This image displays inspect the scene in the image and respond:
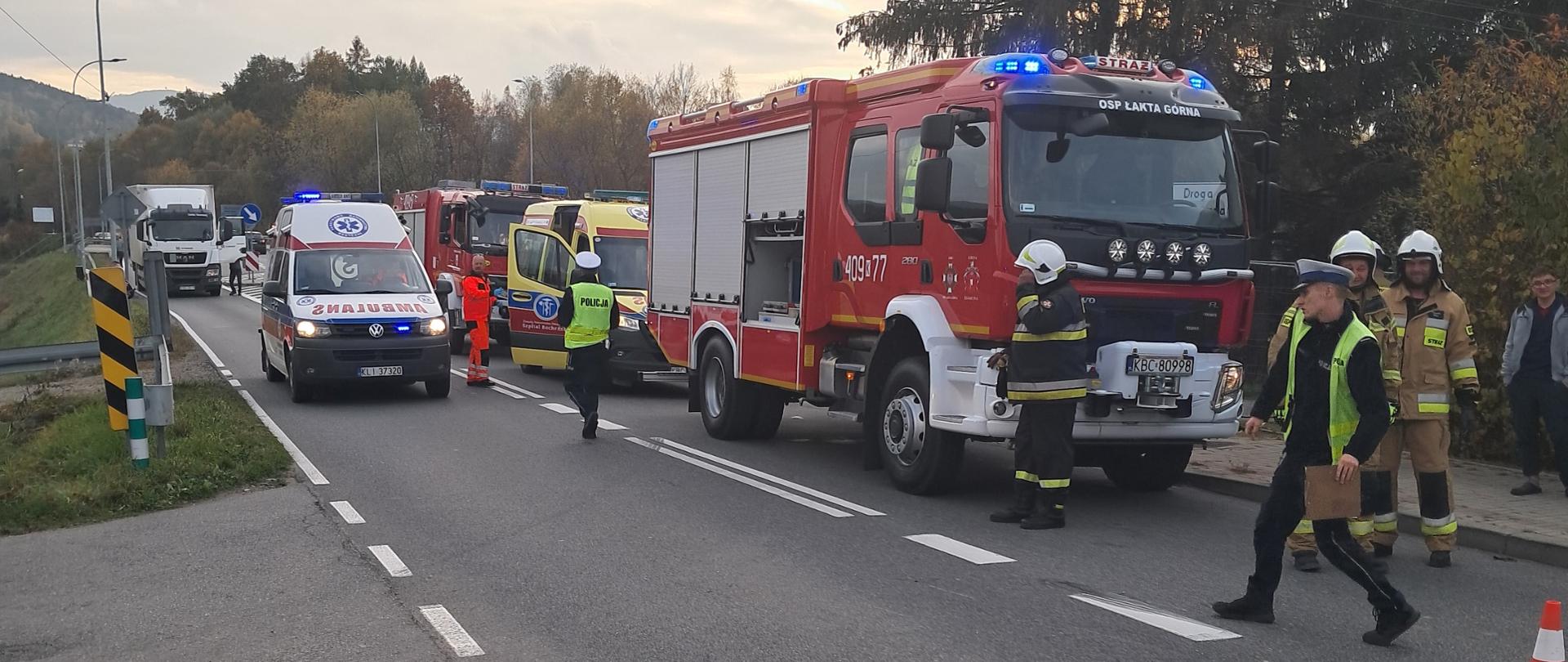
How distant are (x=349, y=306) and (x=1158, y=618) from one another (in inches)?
445

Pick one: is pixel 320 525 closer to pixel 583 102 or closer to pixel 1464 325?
pixel 1464 325

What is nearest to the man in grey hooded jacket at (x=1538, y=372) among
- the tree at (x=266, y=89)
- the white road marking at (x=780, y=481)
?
the white road marking at (x=780, y=481)

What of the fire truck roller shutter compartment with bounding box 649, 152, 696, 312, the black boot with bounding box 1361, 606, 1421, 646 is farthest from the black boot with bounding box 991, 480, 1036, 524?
the fire truck roller shutter compartment with bounding box 649, 152, 696, 312

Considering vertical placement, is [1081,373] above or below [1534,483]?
above

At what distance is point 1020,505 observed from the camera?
8609 mm

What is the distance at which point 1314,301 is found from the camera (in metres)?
5.88

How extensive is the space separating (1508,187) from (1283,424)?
19.8 feet

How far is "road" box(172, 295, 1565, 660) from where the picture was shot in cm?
587

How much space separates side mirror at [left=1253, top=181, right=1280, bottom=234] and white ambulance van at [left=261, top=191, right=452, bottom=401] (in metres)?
9.38

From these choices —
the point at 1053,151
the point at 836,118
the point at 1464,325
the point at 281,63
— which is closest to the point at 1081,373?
the point at 1053,151

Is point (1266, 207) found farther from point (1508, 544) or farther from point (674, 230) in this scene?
point (674, 230)

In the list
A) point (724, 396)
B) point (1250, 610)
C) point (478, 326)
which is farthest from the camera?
point (478, 326)

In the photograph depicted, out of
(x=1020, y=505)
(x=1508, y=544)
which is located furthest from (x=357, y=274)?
(x=1508, y=544)

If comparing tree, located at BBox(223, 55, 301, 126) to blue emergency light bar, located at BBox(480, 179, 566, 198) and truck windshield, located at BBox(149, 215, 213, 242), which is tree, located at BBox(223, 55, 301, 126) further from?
blue emergency light bar, located at BBox(480, 179, 566, 198)
